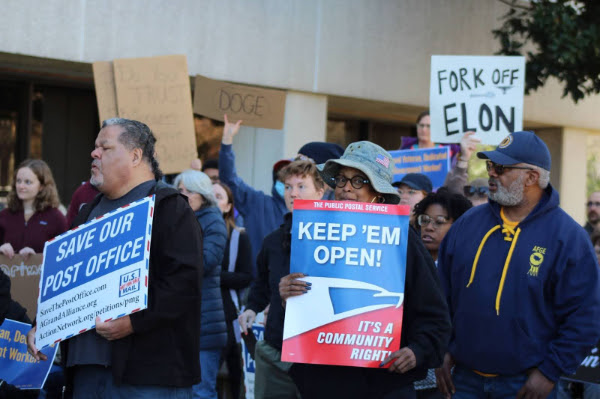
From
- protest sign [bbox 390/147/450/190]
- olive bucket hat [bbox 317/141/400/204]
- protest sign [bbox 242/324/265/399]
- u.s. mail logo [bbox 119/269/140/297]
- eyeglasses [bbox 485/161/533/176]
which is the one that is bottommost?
protest sign [bbox 242/324/265/399]

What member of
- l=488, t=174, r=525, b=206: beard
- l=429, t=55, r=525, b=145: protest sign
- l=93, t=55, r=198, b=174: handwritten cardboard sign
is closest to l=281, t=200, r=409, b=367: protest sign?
l=488, t=174, r=525, b=206: beard

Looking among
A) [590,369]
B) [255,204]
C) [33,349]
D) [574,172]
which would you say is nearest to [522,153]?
[590,369]

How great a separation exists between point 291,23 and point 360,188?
7844 mm

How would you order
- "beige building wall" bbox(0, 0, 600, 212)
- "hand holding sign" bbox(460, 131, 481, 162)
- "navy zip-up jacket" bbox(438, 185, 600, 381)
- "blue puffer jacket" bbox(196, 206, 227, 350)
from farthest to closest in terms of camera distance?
"beige building wall" bbox(0, 0, 600, 212) < "hand holding sign" bbox(460, 131, 481, 162) < "blue puffer jacket" bbox(196, 206, 227, 350) < "navy zip-up jacket" bbox(438, 185, 600, 381)

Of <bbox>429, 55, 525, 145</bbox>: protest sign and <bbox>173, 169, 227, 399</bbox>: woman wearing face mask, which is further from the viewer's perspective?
<bbox>429, 55, 525, 145</bbox>: protest sign

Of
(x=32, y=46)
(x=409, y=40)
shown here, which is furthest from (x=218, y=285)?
(x=409, y=40)

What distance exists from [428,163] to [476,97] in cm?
78

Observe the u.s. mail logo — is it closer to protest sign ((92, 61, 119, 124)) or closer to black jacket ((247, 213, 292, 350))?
black jacket ((247, 213, 292, 350))

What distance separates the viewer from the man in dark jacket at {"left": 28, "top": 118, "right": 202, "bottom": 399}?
3527 millimetres

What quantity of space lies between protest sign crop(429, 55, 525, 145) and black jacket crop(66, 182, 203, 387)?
14.4 ft

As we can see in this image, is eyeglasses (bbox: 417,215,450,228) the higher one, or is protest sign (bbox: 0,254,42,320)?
eyeglasses (bbox: 417,215,450,228)

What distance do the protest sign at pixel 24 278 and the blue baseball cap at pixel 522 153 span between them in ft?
12.3

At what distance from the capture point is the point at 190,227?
3701 millimetres

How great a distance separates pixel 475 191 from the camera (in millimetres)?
6852
